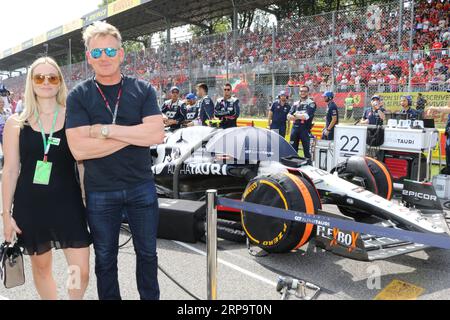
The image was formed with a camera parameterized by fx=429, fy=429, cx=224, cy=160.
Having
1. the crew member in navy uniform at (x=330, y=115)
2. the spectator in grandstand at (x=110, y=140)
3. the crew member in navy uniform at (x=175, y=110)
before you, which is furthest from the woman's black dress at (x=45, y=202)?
the crew member in navy uniform at (x=330, y=115)

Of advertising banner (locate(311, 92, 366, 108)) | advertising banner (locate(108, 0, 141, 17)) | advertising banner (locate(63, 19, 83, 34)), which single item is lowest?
advertising banner (locate(311, 92, 366, 108))

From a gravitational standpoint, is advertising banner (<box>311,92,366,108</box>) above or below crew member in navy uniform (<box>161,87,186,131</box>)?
above

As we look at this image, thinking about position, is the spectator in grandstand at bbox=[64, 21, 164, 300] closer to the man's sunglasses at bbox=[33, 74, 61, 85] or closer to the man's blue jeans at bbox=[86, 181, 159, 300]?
the man's blue jeans at bbox=[86, 181, 159, 300]

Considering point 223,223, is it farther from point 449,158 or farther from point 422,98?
point 422,98

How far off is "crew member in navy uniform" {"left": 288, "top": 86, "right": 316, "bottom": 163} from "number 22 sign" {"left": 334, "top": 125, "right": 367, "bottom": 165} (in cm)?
152

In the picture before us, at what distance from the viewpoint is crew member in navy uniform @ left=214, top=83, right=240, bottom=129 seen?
30.0 ft

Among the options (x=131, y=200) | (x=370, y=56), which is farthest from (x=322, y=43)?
(x=131, y=200)

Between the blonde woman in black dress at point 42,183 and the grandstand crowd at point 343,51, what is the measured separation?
9969 millimetres

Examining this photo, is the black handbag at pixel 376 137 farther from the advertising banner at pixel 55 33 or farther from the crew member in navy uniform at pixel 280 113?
the advertising banner at pixel 55 33

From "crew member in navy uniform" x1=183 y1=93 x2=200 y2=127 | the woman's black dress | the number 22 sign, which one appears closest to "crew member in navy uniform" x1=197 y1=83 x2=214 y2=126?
"crew member in navy uniform" x1=183 y1=93 x2=200 y2=127

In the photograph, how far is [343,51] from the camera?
12.9m
